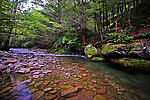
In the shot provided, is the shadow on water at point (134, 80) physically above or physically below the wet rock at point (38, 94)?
below

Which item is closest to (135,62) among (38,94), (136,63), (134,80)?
(136,63)

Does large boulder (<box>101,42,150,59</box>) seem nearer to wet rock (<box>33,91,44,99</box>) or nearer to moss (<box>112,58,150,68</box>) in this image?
moss (<box>112,58,150,68</box>)

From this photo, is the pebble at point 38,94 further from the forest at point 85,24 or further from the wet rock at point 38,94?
the forest at point 85,24

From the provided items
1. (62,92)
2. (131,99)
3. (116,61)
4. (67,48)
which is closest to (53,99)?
(62,92)

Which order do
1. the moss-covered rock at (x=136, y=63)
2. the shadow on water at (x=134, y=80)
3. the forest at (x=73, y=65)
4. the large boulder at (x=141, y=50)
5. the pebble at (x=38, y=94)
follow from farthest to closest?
the large boulder at (x=141, y=50)
the moss-covered rock at (x=136, y=63)
the shadow on water at (x=134, y=80)
the forest at (x=73, y=65)
the pebble at (x=38, y=94)

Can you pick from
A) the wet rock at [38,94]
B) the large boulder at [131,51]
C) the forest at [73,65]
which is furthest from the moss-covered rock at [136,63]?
the wet rock at [38,94]

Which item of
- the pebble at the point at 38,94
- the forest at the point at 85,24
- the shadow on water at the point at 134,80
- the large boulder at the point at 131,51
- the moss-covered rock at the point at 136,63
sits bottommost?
the shadow on water at the point at 134,80

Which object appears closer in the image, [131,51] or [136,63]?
[136,63]

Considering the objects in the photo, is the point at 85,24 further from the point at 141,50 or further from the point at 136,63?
the point at 136,63

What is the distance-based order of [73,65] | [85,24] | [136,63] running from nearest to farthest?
[136,63] < [73,65] < [85,24]

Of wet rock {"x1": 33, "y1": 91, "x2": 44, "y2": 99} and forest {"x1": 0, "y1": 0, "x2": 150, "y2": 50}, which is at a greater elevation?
forest {"x1": 0, "y1": 0, "x2": 150, "y2": 50}

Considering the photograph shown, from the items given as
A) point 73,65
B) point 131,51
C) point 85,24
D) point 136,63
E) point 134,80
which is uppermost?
point 85,24

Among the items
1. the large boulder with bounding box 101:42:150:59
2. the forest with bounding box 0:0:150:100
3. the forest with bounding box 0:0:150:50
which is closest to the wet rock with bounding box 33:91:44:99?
the forest with bounding box 0:0:150:100

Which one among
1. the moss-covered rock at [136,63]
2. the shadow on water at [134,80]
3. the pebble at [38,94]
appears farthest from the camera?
the moss-covered rock at [136,63]
